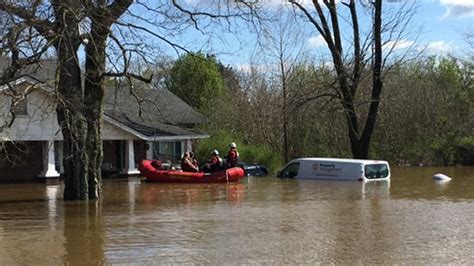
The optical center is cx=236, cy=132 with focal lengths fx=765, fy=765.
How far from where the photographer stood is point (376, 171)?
32.1m

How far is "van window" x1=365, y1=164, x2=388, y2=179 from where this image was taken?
104ft

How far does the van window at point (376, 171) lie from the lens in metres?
31.7

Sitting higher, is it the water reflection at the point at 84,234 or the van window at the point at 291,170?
the van window at the point at 291,170

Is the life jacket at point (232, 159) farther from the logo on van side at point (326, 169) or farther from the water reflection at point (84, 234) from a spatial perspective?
the water reflection at point (84, 234)

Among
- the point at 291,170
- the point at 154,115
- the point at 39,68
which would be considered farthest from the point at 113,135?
the point at 39,68

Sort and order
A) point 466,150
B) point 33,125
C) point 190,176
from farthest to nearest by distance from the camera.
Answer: point 466,150
point 33,125
point 190,176

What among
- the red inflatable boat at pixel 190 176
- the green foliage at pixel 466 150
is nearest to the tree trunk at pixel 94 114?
the red inflatable boat at pixel 190 176

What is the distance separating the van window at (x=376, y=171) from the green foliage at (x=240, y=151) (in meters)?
9.23

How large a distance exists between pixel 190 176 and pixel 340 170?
21.6ft

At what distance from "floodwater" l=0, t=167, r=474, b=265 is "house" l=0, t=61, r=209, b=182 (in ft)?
19.4

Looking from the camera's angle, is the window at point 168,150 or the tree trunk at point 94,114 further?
the window at point 168,150

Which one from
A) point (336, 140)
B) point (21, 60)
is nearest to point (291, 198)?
point (21, 60)

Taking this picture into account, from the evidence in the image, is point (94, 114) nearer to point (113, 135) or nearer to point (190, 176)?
point (190, 176)

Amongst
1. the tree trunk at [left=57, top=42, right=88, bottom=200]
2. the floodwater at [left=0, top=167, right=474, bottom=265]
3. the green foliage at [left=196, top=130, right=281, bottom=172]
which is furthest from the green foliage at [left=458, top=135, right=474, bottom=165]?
the tree trunk at [left=57, top=42, right=88, bottom=200]
